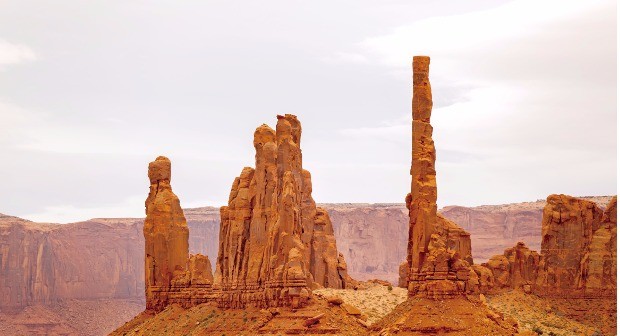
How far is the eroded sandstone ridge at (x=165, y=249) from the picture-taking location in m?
140

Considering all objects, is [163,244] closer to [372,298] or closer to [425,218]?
[372,298]

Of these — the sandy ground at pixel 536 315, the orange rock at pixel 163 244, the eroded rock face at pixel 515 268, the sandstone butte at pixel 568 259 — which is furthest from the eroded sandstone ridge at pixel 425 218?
the orange rock at pixel 163 244

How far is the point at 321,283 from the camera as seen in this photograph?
13662 cm

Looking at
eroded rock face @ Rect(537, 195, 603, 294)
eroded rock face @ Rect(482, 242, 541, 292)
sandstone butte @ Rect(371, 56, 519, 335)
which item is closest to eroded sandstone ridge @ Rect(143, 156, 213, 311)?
eroded rock face @ Rect(482, 242, 541, 292)

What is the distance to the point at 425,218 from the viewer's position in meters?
110

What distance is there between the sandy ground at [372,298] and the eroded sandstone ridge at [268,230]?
2295 millimetres

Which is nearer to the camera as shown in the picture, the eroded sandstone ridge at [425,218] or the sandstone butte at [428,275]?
the sandstone butte at [428,275]

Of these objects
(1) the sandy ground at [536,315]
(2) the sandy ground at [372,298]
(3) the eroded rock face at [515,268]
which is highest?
(3) the eroded rock face at [515,268]

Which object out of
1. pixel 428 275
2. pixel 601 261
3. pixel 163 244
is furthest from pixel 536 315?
pixel 163 244

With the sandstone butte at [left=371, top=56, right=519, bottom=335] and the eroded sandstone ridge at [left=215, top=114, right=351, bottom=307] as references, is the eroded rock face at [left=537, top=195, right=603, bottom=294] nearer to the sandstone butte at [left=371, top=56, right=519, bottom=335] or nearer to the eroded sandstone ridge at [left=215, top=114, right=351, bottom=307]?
the eroded sandstone ridge at [left=215, top=114, right=351, bottom=307]

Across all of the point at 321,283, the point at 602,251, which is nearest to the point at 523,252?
the point at 602,251

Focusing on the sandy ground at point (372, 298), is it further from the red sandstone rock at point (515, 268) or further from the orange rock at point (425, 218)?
the red sandstone rock at point (515, 268)

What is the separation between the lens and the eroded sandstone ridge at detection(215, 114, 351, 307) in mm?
113250

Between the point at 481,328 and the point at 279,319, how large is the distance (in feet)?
53.3
